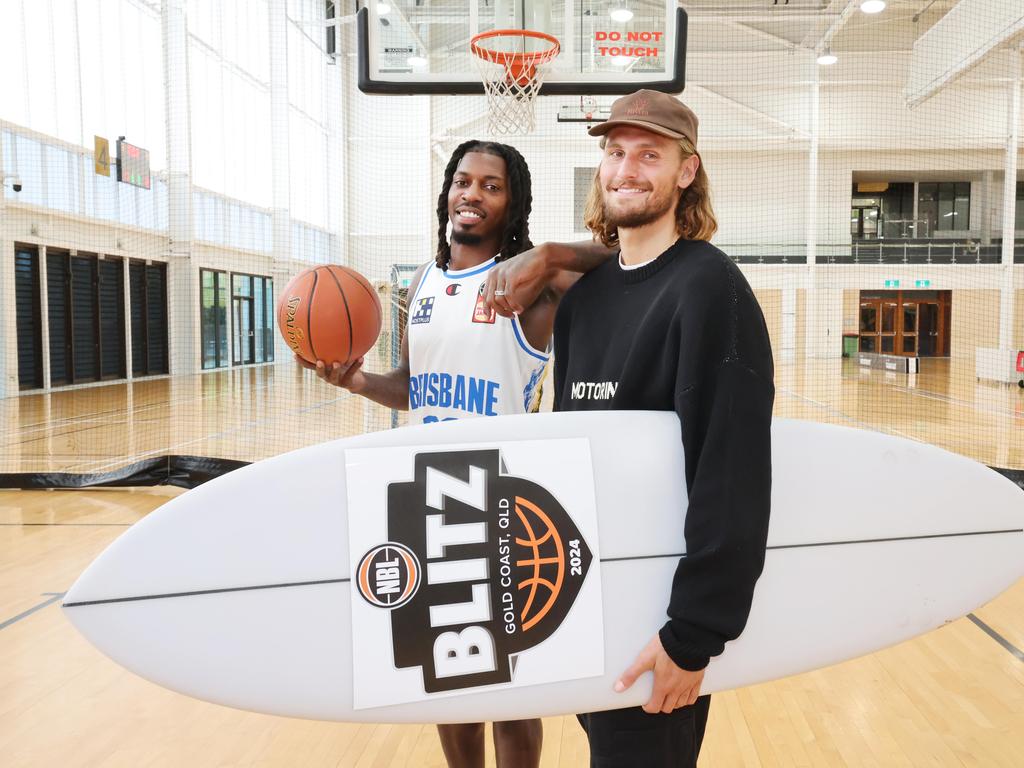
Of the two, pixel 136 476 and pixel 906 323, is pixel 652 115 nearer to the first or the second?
pixel 136 476

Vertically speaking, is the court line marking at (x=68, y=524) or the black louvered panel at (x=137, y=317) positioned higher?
the black louvered panel at (x=137, y=317)

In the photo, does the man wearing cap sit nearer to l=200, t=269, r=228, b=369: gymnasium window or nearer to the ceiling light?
l=200, t=269, r=228, b=369: gymnasium window

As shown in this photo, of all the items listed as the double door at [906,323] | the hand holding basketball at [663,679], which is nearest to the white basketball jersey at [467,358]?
the hand holding basketball at [663,679]

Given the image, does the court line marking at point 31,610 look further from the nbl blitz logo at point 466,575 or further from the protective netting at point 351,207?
the protective netting at point 351,207

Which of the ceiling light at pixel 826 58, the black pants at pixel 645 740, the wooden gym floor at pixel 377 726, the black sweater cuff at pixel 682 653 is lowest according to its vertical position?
the wooden gym floor at pixel 377 726

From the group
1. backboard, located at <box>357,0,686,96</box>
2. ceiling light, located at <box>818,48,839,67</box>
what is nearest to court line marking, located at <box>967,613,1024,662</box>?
backboard, located at <box>357,0,686,96</box>

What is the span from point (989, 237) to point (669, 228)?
21.0m

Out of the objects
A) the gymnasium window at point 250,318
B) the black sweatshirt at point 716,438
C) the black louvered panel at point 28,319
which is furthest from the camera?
the gymnasium window at point 250,318

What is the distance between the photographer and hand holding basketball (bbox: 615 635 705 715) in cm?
108

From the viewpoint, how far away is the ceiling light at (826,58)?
14688mm

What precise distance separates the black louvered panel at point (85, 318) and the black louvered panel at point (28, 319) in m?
0.68

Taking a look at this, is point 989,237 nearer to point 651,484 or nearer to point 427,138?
point 427,138

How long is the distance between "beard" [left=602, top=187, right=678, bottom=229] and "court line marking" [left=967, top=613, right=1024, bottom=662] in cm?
204

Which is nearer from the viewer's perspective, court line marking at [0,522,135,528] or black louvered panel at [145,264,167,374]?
court line marking at [0,522,135,528]
